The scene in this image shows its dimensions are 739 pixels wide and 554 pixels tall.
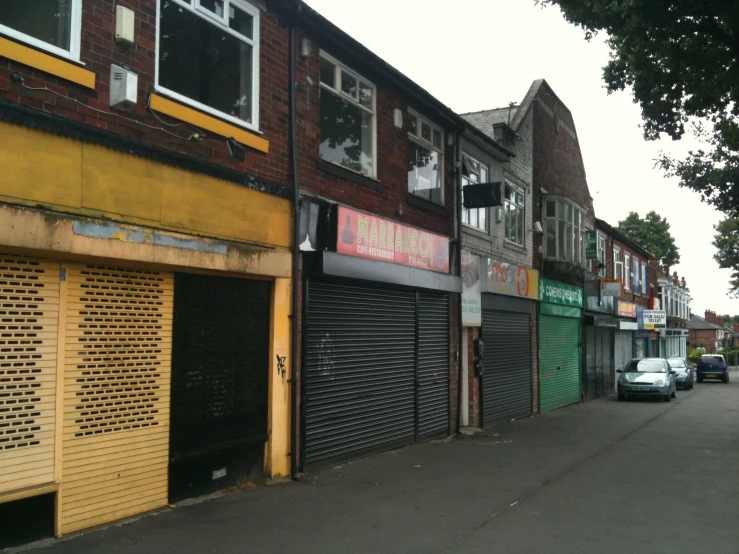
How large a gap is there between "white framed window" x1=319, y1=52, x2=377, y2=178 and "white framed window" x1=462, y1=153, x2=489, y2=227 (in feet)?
12.9

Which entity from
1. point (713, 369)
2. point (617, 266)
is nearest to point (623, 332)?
point (617, 266)

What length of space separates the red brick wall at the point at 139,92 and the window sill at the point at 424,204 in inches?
142

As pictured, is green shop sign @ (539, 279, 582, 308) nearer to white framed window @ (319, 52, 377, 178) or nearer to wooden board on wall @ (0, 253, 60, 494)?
white framed window @ (319, 52, 377, 178)

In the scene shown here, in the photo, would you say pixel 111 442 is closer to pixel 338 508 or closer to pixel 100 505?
pixel 100 505

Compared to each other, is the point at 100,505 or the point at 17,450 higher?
the point at 17,450

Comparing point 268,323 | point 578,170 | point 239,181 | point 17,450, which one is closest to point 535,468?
point 268,323

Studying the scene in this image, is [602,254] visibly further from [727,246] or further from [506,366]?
[727,246]

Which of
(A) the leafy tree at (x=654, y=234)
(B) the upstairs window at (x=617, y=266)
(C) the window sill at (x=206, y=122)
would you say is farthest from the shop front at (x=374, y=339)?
(A) the leafy tree at (x=654, y=234)

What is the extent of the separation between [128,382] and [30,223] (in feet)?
6.58

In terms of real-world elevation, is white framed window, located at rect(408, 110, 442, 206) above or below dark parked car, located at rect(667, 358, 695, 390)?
above

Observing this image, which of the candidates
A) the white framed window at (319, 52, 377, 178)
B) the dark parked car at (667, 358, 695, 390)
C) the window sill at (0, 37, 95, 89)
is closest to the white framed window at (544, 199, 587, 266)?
the white framed window at (319, 52, 377, 178)

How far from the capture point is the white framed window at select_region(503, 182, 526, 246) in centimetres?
1719

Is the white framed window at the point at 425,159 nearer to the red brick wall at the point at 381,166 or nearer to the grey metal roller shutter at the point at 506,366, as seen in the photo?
the red brick wall at the point at 381,166

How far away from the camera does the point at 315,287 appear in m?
9.62
